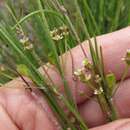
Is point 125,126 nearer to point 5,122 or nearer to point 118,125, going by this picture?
point 118,125

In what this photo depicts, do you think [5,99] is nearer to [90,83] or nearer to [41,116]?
[41,116]

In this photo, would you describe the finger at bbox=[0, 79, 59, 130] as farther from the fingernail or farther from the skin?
the fingernail

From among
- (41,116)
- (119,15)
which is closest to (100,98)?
(41,116)

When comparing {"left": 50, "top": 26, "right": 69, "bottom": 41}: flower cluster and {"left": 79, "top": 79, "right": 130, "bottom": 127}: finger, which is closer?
{"left": 50, "top": 26, "right": 69, "bottom": 41}: flower cluster

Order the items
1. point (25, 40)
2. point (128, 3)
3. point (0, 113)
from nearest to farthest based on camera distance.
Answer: point (25, 40) → point (0, 113) → point (128, 3)

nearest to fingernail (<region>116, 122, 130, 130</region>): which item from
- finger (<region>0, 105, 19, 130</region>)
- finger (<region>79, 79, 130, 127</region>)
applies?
finger (<region>79, 79, 130, 127</region>)
